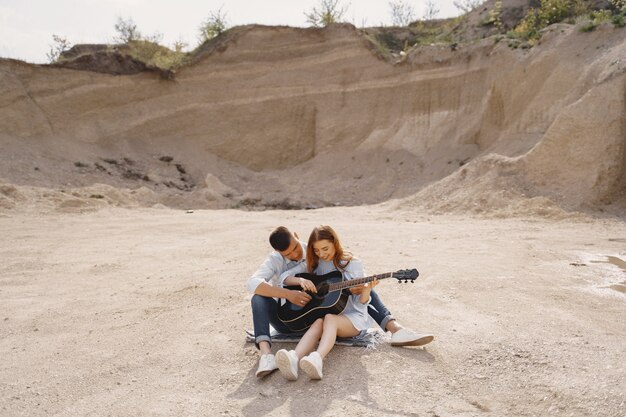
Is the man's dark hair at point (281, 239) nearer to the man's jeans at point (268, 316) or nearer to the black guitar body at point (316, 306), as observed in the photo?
the black guitar body at point (316, 306)

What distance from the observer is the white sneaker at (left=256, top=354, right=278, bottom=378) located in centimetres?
345

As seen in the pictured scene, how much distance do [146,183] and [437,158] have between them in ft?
24.6

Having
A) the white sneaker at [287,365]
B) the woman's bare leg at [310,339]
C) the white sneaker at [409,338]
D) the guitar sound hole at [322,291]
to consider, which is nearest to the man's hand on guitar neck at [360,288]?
the guitar sound hole at [322,291]

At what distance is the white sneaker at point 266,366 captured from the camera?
3445 millimetres

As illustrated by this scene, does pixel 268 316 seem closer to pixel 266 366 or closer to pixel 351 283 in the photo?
pixel 266 366

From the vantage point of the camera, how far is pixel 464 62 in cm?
1570

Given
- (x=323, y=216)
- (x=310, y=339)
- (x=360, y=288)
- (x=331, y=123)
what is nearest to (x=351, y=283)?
(x=360, y=288)

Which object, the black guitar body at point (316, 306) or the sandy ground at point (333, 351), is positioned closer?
the sandy ground at point (333, 351)

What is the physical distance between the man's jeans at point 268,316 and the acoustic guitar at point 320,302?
0.05 meters

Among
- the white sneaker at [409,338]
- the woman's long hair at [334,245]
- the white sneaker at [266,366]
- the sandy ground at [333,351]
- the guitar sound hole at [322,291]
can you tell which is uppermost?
the woman's long hair at [334,245]

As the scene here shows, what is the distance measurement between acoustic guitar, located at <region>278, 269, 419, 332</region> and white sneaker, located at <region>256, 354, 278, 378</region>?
0.40 metres

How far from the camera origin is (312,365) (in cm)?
330

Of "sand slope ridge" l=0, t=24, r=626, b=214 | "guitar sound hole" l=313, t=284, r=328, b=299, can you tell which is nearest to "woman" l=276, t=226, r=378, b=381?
"guitar sound hole" l=313, t=284, r=328, b=299

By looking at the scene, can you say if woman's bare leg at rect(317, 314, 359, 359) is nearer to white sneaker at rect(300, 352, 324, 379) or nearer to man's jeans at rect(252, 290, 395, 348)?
white sneaker at rect(300, 352, 324, 379)
